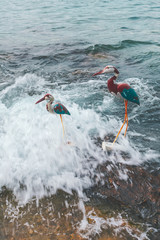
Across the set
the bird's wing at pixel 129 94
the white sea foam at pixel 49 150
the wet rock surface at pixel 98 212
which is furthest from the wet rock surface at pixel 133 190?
the bird's wing at pixel 129 94

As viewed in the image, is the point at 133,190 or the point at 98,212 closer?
the point at 98,212

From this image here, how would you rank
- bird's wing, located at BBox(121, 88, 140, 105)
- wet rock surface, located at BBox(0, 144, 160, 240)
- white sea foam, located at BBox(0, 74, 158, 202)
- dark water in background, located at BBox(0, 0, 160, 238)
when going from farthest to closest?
1. dark water in background, located at BBox(0, 0, 160, 238)
2. white sea foam, located at BBox(0, 74, 158, 202)
3. bird's wing, located at BBox(121, 88, 140, 105)
4. wet rock surface, located at BBox(0, 144, 160, 240)

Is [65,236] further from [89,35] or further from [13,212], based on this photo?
[89,35]

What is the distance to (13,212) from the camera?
2787mm

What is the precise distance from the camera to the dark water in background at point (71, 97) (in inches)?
137

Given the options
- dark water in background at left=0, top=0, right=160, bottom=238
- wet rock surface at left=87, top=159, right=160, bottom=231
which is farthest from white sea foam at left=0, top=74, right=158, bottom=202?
wet rock surface at left=87, top=159, right=160, bottom=231

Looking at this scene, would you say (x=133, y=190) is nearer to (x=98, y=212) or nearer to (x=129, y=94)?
(x=98, y=212)

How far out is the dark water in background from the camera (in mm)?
3475

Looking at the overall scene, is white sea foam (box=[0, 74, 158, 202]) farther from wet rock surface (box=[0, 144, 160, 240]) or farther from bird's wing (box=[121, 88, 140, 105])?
bird's wing (box=[121, 88, 140, 105])

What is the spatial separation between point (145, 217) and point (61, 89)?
14.3 ft

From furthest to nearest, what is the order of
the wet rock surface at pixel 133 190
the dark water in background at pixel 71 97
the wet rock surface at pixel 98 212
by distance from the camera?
the dark water in background at pixel 71 97 < the wet rock surface at pixel 133 190 < the wet rock surface at pixel 98 212

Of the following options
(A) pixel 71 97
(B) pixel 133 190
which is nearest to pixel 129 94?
(B) pixel 133 190

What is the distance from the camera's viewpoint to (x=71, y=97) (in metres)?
5.86

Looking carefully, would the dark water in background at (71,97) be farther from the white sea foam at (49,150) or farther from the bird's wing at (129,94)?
the bird's wing at (129,94)
